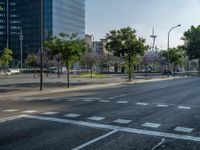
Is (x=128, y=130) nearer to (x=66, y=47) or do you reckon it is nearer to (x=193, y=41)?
(x=66, y=47)

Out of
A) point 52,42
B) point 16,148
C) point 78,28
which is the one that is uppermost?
point 78,28

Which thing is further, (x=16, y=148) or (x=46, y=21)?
(x=46, y=21)

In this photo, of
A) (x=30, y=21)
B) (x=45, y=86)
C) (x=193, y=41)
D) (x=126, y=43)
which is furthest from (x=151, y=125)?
(x=30, y=21)

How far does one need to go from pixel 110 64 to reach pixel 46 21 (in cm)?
4251

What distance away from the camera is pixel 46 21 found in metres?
132

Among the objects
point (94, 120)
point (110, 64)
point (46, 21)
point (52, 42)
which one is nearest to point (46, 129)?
point (94, 120)

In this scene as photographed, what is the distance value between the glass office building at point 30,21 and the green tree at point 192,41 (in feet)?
158

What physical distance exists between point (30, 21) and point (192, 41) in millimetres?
60776

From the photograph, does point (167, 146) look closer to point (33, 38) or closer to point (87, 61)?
point (87, 61)

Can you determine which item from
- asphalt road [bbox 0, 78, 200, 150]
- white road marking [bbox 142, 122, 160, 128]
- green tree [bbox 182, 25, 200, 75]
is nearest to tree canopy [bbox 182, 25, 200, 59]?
green tree [bbox 182, 25, 200, 75]

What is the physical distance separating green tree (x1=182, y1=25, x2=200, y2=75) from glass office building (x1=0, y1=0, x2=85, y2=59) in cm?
4823

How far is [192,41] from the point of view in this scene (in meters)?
101

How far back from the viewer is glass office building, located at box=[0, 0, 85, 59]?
Answer: 128750mm

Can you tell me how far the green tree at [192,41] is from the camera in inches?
3962
